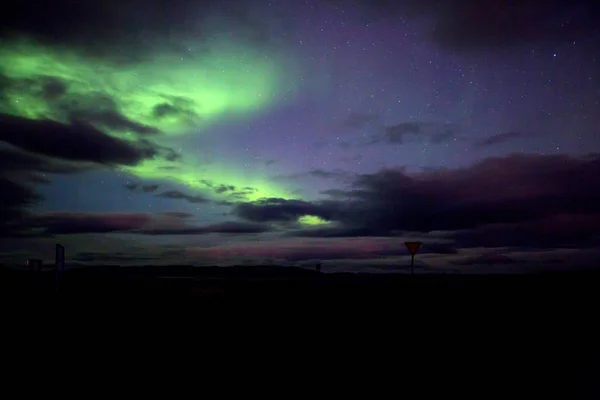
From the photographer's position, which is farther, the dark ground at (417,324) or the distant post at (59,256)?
the distant post at (59,256)

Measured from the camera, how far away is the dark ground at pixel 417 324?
9.84m

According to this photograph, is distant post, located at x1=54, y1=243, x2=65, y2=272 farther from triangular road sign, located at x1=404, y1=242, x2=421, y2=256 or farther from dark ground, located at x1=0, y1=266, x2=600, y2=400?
triangular road sign, located at x1=404, y1=242, x2=421, y2=256

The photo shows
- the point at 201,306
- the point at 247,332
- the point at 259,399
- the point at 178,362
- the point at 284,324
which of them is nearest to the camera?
the point at 259,399

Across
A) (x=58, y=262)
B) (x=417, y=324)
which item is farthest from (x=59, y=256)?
(x=417, y=324)

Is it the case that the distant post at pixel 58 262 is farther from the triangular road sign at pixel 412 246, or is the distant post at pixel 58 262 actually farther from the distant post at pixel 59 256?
the triangular road sign at pixel 412 246

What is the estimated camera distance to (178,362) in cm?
1055

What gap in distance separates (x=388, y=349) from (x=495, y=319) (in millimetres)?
3683

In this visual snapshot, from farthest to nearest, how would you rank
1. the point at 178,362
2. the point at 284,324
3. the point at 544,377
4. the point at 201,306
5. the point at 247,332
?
1. the point at 201,306
2. the point at 284,324
3. the point at 247,332
4. the point at 178,362
5. the point at 544,377

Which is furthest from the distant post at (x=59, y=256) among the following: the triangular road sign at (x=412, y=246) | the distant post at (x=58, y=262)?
the triangular road sign at (x=412, y=246)

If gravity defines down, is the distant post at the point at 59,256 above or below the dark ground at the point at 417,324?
above

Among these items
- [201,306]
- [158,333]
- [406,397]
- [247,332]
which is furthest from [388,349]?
[201,306]

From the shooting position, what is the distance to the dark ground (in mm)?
9836

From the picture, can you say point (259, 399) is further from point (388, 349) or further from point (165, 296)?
point (165, 296)

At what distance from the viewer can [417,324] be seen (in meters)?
13.2
